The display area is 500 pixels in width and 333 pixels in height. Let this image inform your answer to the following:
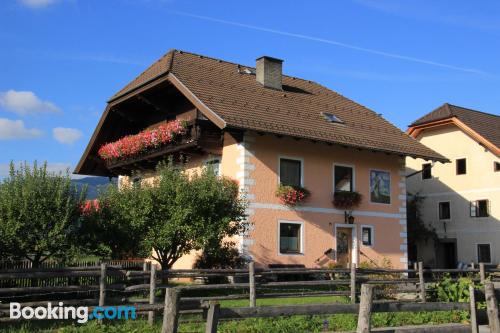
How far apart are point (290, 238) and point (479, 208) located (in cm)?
1314

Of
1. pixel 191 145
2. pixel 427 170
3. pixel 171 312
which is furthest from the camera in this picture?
pixel 427 170

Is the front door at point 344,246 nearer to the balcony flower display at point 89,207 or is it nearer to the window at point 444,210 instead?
the balcony flower display at point 89,207

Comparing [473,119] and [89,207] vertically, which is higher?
[473,119]

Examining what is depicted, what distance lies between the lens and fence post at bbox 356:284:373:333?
25.4 ft

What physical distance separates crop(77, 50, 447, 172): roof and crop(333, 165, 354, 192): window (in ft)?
4.17

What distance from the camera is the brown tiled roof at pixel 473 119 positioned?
98.8 feet

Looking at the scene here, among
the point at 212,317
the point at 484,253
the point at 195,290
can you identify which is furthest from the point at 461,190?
the point at 212,317

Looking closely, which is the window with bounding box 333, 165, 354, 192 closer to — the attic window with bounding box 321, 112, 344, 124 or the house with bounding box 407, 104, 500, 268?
the attic window with bounding box 321, 112, 344, 124

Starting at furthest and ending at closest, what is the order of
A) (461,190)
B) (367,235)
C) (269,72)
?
1. (461,190)
2. (269,72)
3. (367,235)

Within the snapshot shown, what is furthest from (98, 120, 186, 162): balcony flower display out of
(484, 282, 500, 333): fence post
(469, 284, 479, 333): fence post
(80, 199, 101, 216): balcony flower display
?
(484, 282, 500, 333): fence post

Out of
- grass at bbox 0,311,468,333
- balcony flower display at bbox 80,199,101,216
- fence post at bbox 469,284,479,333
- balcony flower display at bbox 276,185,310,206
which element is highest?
balcony flower display at bbox 276,185,310,206

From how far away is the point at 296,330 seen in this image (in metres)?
11.7

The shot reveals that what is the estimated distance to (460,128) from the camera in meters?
30.7

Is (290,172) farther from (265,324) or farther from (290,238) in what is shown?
(265,324)
